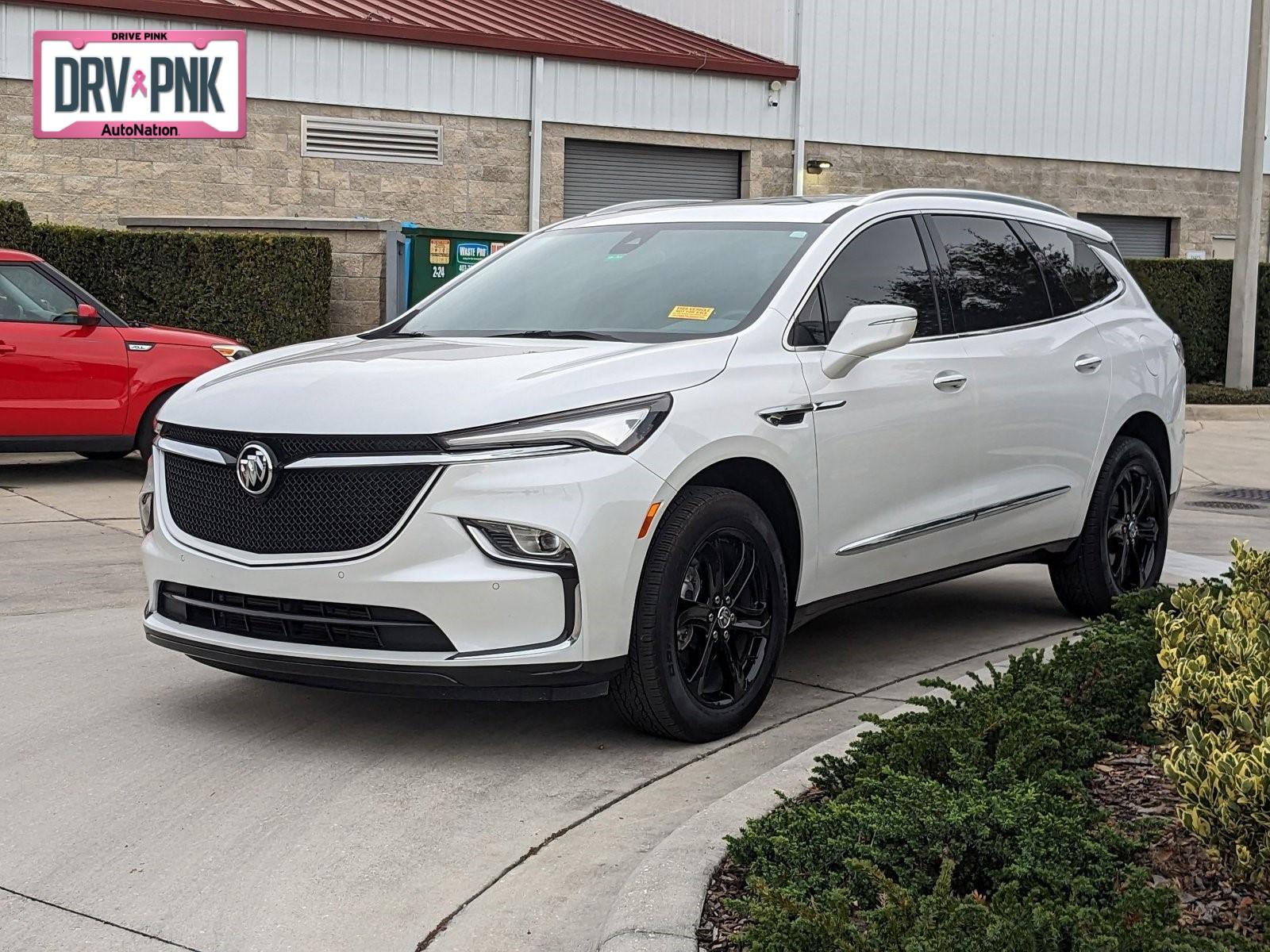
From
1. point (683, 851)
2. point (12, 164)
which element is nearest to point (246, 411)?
point (683, 851)

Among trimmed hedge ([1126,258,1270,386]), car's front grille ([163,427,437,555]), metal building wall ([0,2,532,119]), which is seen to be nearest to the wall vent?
metal building wall ([0,2,532,119])

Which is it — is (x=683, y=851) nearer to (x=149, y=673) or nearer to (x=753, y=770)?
(x=753, y=770)

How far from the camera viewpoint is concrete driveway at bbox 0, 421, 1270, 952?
13.1ft

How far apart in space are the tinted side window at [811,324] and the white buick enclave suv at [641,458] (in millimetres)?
11

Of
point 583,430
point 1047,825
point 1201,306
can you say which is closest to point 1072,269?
point 583,430

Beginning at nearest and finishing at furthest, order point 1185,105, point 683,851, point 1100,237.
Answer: point 683,851, point 1100,237, point 1185,105

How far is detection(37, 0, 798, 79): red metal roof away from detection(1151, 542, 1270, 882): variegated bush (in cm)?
1691

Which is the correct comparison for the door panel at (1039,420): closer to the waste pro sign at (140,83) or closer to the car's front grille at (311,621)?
the car's front grille at (311,621)

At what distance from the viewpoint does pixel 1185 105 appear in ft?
89.8

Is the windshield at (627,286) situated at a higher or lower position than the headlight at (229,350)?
higher

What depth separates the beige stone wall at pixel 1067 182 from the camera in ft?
80.0

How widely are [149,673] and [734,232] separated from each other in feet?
9.14

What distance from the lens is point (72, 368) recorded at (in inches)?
469

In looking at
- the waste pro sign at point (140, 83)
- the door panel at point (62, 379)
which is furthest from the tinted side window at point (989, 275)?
the waste pro sign at point (140, 83)
